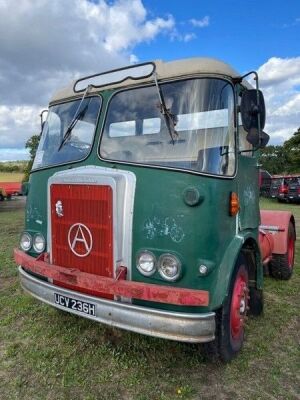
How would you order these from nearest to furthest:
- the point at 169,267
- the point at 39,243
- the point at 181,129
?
the point at 169,267 < the point at 181,129 < the point at 39,243

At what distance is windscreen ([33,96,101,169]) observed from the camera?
3750mm

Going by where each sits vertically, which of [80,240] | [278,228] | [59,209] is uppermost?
[59,209]

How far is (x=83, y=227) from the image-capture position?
334 cm

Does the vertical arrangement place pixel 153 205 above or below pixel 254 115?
below

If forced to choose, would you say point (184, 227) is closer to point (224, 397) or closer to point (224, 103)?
point (224, 103)

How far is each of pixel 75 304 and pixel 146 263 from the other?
783 millimetres

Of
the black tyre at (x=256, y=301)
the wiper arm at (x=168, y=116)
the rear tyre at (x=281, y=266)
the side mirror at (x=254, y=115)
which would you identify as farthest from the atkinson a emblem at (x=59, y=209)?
the rear tyre at (x=281, y=266)

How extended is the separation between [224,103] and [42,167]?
1.94 m

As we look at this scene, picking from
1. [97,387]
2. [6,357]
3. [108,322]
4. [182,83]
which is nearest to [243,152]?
[182,83]

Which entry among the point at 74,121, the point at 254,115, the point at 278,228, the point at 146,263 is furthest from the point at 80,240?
the point at 278,228

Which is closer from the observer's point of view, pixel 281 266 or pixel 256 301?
pixel 256 301

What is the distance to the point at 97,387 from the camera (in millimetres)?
3102

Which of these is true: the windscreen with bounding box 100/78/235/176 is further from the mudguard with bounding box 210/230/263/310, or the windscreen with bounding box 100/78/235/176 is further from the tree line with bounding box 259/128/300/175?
the tree line with bounding box 259/128/300/175

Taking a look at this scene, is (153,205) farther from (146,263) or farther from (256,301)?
(256,301)
